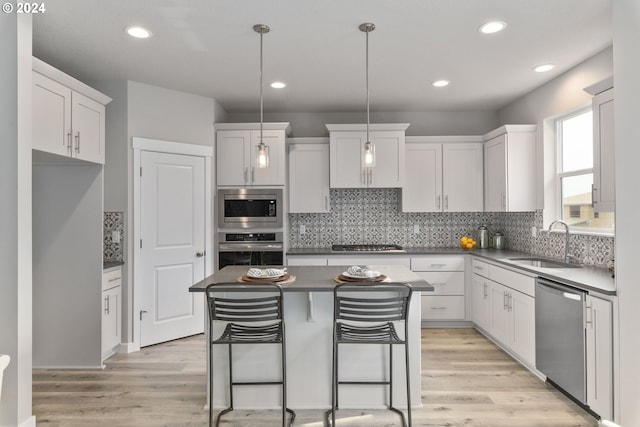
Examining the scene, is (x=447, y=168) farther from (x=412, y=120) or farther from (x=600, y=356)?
(x=600, y=356)

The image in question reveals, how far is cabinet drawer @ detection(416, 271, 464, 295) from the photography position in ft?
14.5

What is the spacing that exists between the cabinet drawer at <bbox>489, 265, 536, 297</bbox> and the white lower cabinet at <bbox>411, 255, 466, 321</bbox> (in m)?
0.55

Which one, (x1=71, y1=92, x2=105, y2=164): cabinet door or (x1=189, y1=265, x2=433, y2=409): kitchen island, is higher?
(x1=71, y1=92, x2=105, y2=164): cabinet door

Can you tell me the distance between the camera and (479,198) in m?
4.72

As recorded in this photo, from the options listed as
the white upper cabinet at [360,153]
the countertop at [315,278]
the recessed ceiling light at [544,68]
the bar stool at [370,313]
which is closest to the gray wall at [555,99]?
the recessed ceiling light at [544,68]

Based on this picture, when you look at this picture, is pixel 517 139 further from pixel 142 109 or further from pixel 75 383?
pixel 75 383

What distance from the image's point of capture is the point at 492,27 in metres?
2.72

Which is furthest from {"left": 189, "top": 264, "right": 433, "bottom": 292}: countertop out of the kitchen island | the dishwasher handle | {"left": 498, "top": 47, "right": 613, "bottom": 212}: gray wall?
{"left": 498, "top": 47, "right": 613, "bottom": 212}: gray wall

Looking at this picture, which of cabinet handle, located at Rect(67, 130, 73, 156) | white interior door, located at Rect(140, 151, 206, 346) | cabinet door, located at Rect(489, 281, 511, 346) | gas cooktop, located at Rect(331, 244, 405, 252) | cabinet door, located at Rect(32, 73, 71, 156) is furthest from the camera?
gas cooktop, located at Rect(331, 244, 405, 252)

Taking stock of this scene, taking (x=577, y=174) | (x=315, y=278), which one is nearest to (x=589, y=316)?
(x=577, y=174)

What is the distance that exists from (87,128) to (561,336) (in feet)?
13.0

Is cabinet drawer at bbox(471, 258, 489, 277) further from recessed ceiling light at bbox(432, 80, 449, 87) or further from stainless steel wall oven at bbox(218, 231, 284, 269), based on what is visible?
stainless steel wall oven at bbox(218, 231, 284, 269)

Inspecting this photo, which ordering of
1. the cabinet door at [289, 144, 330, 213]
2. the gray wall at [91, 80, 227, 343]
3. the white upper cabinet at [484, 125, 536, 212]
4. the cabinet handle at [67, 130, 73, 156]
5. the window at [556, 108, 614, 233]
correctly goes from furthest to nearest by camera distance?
1. the cabinet door at [289, 144, 330, 213]
2. the white upper cabinet at [484, 125, 536, 212]
3. the gray wall at [91, 80, 227, 343]
4. the window at [556, 108, 614, 233]
5. the cabinet handle at [67, 130, 73, 156]

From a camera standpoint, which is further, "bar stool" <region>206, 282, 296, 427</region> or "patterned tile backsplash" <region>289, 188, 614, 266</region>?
"patterned tile backsplash" <region>289, 188, 614, 266</region>
